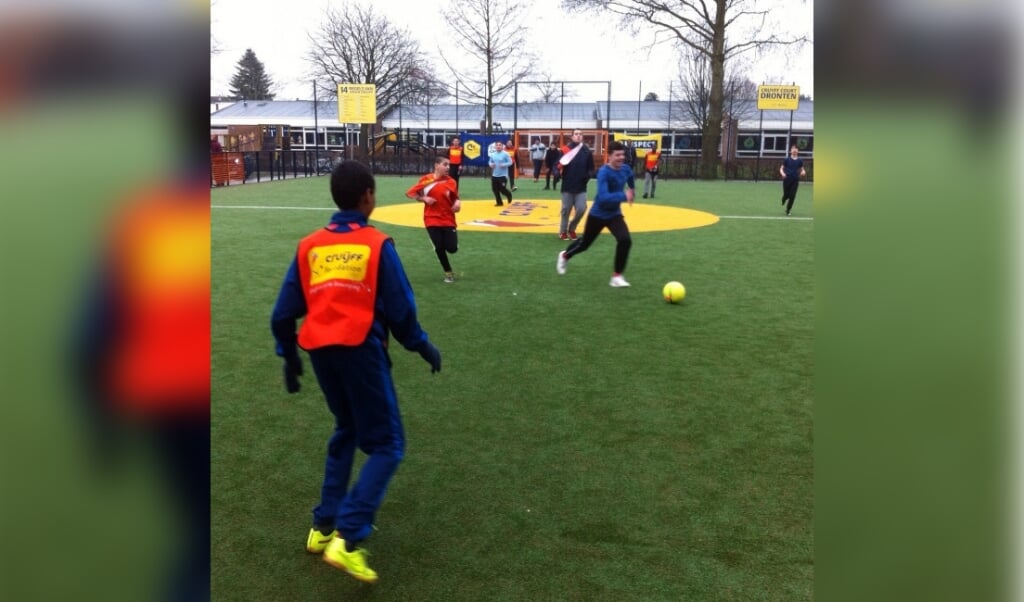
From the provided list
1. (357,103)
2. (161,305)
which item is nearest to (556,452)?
(161,305)

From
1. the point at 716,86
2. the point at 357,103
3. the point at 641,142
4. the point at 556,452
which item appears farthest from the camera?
the point at 641,142

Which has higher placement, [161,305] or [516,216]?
[516,216]

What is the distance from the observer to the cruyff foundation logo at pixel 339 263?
309 centimetres

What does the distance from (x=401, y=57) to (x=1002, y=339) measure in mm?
44381

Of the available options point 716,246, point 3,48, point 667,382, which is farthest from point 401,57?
point 3,48

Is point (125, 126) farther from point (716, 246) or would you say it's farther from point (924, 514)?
point (716, 246)

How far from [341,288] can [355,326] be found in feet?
0.59

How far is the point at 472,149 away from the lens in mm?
36312

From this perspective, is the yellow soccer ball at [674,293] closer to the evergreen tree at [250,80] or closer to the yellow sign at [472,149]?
the yellow sign at [472,149]

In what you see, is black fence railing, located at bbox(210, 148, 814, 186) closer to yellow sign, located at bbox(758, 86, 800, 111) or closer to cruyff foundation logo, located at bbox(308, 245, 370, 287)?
yellow sign, located at bbox(758, 86, 800, 111)

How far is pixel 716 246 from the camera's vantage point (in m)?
13.6

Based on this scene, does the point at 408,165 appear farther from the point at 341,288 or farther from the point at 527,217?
the point at 341,288

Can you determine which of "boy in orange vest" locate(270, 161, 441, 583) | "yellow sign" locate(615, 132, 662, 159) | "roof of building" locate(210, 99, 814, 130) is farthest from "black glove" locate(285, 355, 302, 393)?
"roof of building" locate(210, 99, 814, 130)

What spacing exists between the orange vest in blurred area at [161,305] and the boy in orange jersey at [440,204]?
8676mm
